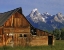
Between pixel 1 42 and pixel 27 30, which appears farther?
pixel 27 30

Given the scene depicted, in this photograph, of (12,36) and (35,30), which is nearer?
(12,36)

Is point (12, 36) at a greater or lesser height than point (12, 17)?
lesser

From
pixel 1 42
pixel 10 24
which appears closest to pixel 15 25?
pixel 10 24

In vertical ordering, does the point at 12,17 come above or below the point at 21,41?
above

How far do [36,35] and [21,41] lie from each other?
3438 mm

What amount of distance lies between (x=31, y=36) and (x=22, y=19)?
3699 millimetres

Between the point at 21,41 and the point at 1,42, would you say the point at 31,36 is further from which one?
the point at 1,42

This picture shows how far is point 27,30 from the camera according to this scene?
1810 inches

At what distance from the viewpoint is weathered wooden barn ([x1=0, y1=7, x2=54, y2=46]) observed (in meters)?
43.7

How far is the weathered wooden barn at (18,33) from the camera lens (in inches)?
1721

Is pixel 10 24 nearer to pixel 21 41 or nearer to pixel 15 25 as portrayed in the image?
pixel 15 25

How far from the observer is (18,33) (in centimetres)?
4491

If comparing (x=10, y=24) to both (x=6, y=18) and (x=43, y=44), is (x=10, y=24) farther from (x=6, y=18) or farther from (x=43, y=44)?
(x=43, y=44)

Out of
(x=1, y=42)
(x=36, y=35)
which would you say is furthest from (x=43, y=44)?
(x=1, y=42)
